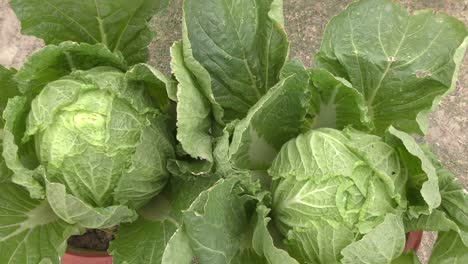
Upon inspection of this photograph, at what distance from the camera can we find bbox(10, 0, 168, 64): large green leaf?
1.14 meters

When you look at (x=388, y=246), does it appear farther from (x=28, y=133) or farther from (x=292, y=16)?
(x=292, y=16)

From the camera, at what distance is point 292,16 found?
193 centimetres

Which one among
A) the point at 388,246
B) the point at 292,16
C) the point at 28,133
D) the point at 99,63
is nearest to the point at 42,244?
the point at 28,133

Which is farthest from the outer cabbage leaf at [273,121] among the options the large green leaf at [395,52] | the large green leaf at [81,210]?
the large green leaf at [81,210]

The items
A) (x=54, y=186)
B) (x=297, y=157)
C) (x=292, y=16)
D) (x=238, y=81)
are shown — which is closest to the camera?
(x=54, y=186)

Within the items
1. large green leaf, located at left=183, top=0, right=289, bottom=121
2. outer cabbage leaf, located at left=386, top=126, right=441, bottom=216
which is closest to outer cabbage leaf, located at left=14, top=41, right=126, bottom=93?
large green leaf, located at left=183, top=0, right=289, bottom=121

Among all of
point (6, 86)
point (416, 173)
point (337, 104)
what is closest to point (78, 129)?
point (6, 86)

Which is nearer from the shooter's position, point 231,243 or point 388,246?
point 388,246

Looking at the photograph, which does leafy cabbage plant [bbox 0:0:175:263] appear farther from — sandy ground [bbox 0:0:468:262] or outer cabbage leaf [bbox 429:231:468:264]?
sandy ground [bbox 0:0:468:262]

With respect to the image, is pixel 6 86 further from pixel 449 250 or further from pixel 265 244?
pixel 449 250

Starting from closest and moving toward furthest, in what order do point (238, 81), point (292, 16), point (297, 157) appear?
point (297, 157) → point (238, 81) → point (292, 16)

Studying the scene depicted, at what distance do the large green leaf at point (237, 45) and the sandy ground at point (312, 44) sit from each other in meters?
0.72

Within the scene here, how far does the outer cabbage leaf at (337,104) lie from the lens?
1.06 m

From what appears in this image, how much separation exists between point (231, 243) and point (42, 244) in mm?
358
